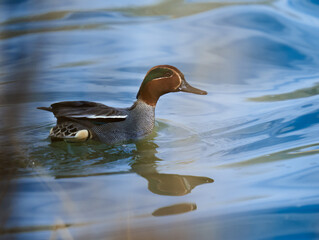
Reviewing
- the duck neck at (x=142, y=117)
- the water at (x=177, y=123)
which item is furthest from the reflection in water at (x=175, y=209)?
the duck neck at (x=142, y=117)

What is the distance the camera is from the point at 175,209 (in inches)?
114

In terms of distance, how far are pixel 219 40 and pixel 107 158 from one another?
378cm

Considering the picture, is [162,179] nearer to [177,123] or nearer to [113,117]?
[113,117]

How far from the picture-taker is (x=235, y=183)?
3473 millimetres

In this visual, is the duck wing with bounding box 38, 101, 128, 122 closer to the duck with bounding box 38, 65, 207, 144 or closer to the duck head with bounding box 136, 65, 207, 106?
the duck with bounding box 38, 65, 207, 144

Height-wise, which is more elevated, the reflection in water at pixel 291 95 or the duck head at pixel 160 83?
the duck head at pixel 160 83

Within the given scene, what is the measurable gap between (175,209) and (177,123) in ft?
7.81

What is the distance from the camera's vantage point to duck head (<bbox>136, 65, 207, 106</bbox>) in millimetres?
4945

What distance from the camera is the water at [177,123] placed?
8.14ft

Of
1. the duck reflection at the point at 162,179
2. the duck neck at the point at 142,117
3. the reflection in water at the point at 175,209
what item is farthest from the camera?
the duck neck at the point at 142,117

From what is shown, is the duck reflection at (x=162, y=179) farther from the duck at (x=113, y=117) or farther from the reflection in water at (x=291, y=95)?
the reflection in water at (x=291, y=95)

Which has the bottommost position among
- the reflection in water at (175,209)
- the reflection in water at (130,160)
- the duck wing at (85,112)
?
the reflection in water at (130,160)


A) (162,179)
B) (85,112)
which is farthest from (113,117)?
(162,179)

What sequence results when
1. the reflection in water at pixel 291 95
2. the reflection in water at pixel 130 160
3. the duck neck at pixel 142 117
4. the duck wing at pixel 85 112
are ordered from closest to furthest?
the reflection in water at pixel 130 160, the duck wing at pixel 85 112, the duck neck at pixel 142 117, the reflection in water at pixel 291 95
